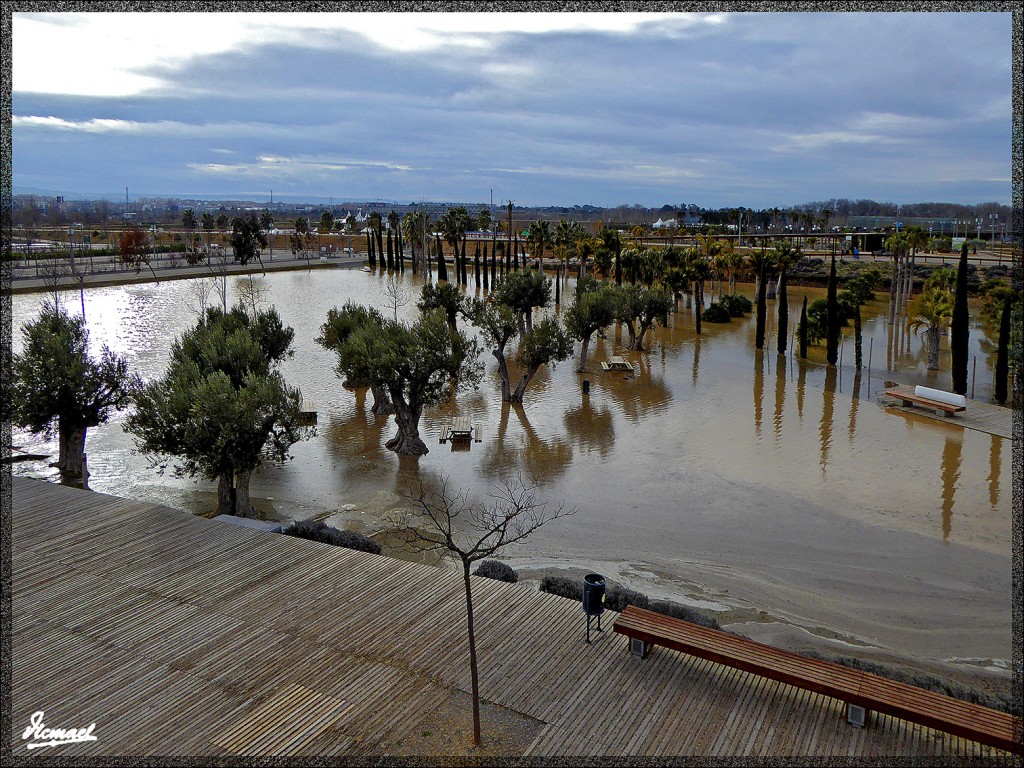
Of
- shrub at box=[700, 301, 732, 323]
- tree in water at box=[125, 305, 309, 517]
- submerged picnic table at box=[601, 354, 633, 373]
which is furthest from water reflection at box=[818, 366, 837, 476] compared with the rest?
shrub at box=[700, 301, 732, 323]

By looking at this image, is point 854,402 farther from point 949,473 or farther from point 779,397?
point 949,473

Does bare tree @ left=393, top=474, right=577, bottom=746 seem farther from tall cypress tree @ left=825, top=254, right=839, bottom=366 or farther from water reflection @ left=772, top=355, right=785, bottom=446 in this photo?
tall cypress tree @ left=825, top=254, right=839, bottom=366

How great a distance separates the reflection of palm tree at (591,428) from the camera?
25.1 metres

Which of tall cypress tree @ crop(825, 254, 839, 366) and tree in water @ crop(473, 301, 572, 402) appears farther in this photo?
tall cypress tree @ crop(825, 254, 839, 366)

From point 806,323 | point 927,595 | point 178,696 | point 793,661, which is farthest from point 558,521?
point 806,323

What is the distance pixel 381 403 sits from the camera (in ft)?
91.1

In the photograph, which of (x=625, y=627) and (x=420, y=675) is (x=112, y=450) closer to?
(x=420, y=675)

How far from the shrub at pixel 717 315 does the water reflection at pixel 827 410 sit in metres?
15.8

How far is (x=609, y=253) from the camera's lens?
207 feet

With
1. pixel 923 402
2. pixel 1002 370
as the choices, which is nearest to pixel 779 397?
pixel 923 402

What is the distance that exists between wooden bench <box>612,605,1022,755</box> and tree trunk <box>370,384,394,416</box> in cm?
1708

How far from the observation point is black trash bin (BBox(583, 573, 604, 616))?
416 inches

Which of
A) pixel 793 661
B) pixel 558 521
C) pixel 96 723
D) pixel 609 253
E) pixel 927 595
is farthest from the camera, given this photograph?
pixel 609 253

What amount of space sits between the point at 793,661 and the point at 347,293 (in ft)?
188
